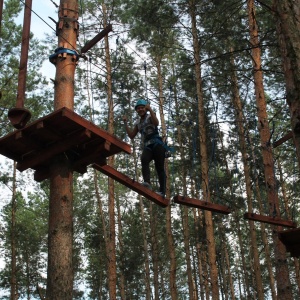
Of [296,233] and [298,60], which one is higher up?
[298,60]

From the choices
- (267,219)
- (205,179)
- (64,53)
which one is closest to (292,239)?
(267,219)

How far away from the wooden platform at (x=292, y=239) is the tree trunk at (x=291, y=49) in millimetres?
1811

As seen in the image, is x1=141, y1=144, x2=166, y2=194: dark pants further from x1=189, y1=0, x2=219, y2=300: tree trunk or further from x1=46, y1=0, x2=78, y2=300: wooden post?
x1=189, y1=0, x2=219, y2=300: tree trunk

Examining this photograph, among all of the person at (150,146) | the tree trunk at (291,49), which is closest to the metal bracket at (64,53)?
the person at (150,146)

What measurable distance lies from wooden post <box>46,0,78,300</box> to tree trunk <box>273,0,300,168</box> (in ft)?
7.69

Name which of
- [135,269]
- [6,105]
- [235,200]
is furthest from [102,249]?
[6,105]

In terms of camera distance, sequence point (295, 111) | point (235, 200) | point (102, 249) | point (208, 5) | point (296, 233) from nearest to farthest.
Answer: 1. point (295, 111)
2. point (296, 233)
3. point (208, 5)
4. point (235, 200)
5. point (102, 249)

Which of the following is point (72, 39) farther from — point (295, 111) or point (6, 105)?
point (6, 105)

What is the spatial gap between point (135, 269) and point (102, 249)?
211cm

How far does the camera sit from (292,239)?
5.39m

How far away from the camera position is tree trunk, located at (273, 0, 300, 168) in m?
3.57

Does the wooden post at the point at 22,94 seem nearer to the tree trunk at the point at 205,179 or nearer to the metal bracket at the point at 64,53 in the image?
the metal bracket at the point at 64,53

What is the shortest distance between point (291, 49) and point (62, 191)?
2.62 m

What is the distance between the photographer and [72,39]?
17.4 feet
